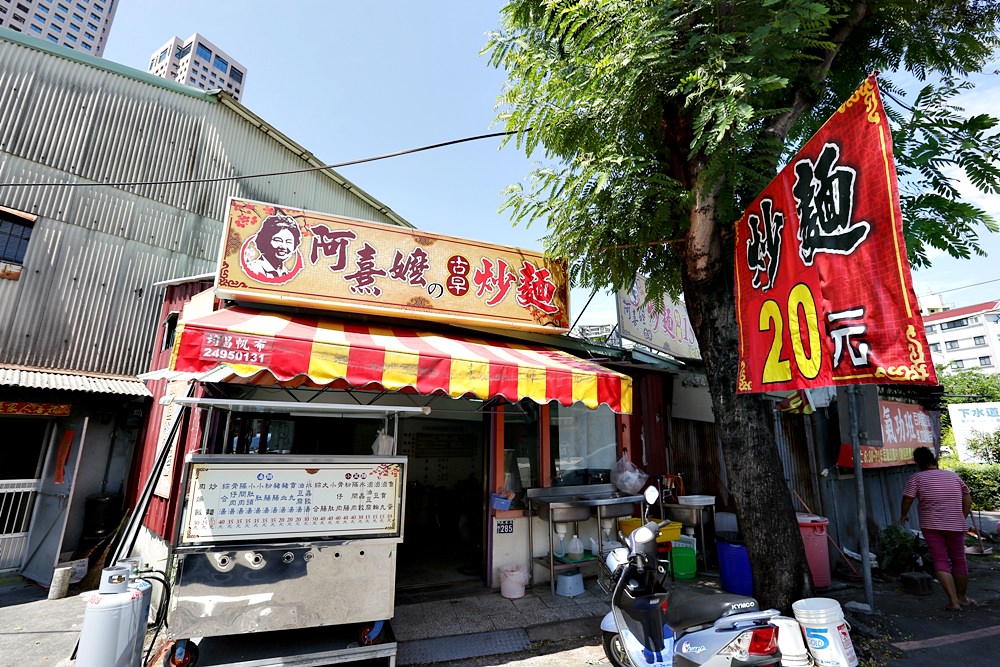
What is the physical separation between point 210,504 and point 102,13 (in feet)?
417

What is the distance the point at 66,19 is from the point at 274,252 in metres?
119

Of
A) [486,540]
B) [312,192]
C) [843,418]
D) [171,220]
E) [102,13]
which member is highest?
[102,13]

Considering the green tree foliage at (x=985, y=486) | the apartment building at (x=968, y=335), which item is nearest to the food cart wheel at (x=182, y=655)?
the green tree foliage at (x=985, y=486)

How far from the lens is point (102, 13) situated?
86.9 m

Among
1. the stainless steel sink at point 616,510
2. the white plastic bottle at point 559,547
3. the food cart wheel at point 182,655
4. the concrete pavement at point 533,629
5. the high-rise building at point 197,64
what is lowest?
the concrete pavement at point 533,629

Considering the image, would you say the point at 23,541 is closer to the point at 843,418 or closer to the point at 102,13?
the point at 843,418

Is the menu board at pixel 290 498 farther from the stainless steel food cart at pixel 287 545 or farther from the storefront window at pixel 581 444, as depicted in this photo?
the storefront window at pixel 581 444

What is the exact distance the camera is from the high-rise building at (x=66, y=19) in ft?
244

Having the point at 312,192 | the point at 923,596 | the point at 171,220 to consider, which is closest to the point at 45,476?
the point at 171,220

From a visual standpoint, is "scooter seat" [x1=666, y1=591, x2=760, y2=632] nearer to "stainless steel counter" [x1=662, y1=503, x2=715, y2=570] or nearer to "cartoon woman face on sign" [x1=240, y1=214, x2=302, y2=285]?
"stainless steel counter" [x1=662, y1=503, x2=715, y2=570]

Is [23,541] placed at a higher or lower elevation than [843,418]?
lower

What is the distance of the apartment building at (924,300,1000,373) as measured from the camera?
59406 millimetres

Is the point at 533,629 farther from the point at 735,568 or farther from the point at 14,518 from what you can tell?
the point at 14,518

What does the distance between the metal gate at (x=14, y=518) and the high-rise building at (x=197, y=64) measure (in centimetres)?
9748
